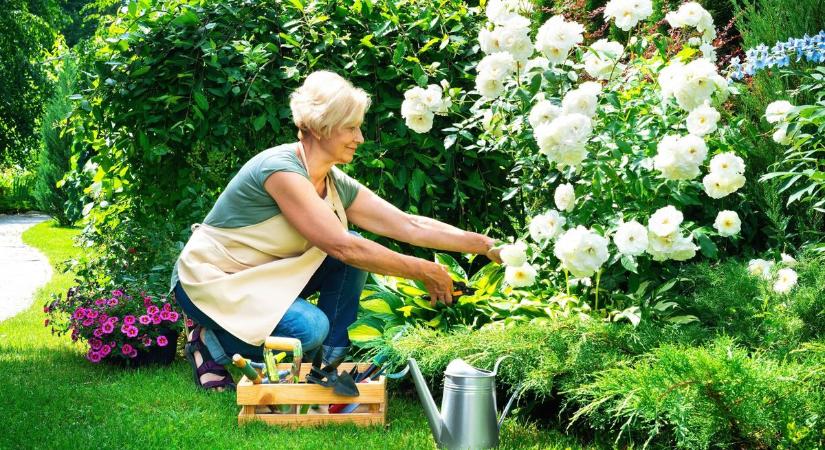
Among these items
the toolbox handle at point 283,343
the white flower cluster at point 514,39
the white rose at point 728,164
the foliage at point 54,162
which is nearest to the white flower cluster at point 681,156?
the white rose at point 728,164

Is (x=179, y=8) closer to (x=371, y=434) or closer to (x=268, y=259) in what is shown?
(x=268, y=259)

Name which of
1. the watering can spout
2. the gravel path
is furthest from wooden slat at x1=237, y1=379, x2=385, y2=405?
the gravel path

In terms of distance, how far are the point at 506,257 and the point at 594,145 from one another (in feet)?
1.70

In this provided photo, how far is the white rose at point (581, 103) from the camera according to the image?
2668 millimetres

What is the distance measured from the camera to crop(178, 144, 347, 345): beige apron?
2979 mm

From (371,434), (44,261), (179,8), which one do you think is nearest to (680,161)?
(371,434)

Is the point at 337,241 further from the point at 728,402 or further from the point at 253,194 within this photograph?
the point at 728,402

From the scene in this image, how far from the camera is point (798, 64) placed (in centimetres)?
341

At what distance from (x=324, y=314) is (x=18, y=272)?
590 centimetres

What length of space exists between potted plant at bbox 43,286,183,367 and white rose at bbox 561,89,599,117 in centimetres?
197

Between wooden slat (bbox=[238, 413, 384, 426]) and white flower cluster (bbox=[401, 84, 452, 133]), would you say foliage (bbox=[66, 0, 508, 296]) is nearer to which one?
white flower cluster (bbox=[401, 84, 452, 133])

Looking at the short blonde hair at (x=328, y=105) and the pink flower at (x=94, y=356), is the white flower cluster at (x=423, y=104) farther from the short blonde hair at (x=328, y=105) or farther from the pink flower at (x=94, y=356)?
the pink flower at (x=94, y=356)

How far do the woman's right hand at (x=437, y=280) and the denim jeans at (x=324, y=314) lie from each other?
39cm

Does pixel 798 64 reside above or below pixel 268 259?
above
